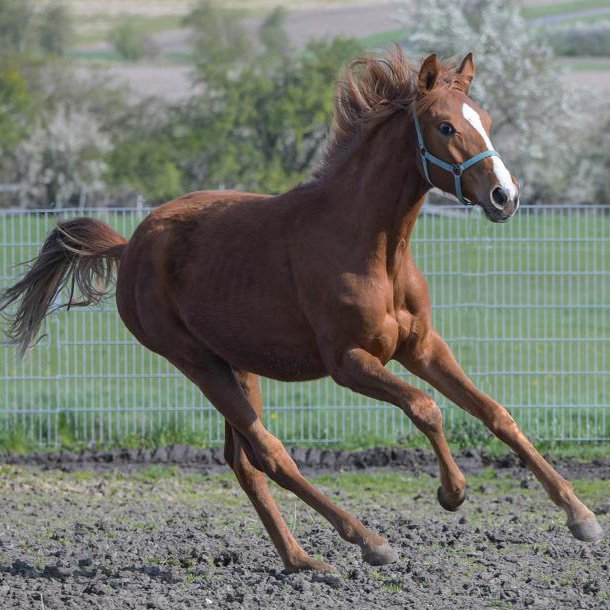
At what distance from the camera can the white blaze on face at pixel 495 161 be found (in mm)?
5070

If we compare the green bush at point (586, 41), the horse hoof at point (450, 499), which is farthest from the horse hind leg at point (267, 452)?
the green bush at point (586, 41)

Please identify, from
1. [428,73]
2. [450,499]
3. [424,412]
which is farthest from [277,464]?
[428,73]

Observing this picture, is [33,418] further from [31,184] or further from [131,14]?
[131,14]

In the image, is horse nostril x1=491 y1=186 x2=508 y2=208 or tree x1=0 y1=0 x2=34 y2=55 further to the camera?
tree x1=0 y1=0 x2=34 y2=55

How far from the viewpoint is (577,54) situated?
2763 inches

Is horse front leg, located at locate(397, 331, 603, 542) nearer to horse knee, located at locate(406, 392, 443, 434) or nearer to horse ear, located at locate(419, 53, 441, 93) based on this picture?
horse knee, located at locate(406, 392, 443, 434)

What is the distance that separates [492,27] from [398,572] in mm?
35825

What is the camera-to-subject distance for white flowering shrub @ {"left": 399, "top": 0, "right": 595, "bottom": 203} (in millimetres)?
38281

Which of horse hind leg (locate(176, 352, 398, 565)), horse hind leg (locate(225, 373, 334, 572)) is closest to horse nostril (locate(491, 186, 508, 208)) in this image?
horse hind leg (locate(176, 352, 398, 565))

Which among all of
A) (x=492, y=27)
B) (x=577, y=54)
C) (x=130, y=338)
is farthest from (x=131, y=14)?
(x=130, y=338)

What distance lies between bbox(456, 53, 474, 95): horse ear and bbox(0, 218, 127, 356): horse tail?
7.86ft

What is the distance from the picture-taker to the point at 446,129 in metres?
5.36

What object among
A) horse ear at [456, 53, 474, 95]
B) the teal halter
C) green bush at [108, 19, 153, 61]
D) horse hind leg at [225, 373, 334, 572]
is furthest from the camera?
green bush at [108, 19, 153, 61]

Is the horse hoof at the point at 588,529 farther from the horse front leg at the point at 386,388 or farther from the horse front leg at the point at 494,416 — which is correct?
the horse front leg at the point at 386,388
